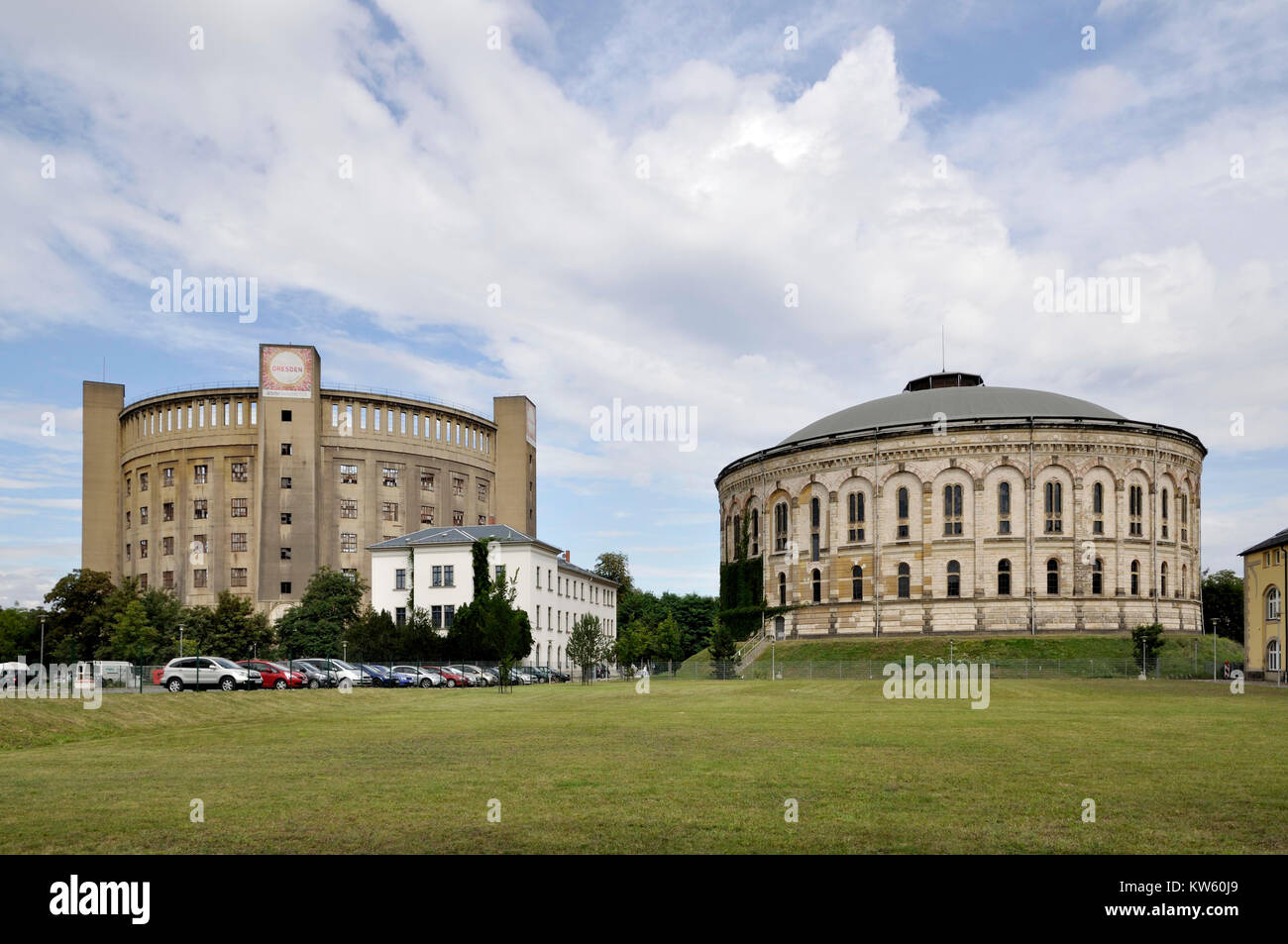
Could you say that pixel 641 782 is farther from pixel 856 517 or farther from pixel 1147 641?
pixel 856 517

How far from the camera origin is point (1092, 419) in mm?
82625

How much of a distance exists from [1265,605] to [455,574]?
2320 inches

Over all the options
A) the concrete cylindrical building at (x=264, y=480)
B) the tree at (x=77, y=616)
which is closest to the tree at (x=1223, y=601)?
the concrete cylindrical building at (x=264, y=480)

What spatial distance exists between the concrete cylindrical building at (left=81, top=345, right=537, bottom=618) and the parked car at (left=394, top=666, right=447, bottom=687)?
50365 mm

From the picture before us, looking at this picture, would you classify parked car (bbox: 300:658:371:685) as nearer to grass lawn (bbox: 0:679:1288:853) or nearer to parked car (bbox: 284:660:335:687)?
parked car (bbox: 284:660:335:687)

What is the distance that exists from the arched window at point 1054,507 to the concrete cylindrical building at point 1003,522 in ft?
0.26

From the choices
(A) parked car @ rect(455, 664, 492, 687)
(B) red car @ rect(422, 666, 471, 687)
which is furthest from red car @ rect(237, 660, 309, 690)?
(A) parked car @ rect(455, 664, 492, 687)

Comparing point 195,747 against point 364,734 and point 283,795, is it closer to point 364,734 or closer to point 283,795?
point 364,734

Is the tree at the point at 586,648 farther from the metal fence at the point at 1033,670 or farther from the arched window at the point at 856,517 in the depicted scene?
the arched window at the point at 856,517

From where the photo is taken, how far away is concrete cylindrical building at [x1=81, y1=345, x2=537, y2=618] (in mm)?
106062

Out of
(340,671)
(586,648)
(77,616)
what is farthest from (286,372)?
(340,671)

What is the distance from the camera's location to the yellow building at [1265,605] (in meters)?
62.3
